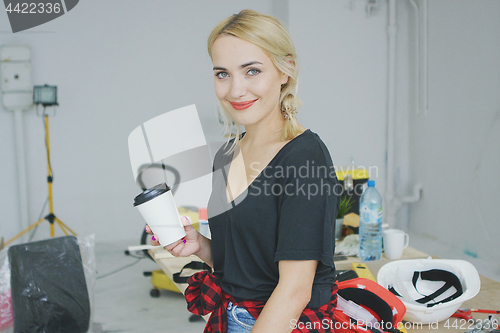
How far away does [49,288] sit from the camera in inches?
62.8

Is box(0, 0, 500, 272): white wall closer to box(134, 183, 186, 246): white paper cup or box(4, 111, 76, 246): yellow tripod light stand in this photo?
box(4, 111, 76, 246): yellow tripod light stand

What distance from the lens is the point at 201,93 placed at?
4590 mm

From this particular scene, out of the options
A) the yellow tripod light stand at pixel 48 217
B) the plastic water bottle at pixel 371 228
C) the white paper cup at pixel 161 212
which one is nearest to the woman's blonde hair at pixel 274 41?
the white paper cup at pixel 161 212

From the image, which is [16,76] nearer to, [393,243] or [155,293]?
[155,293]

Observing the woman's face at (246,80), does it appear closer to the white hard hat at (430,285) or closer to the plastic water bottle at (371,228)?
the white hard hat at (430,285)

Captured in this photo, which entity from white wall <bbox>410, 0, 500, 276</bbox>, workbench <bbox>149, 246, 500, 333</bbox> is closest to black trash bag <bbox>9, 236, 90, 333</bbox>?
workbench <bbox>149, 246, 500, 333</bbox>

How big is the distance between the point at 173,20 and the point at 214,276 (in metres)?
3.97

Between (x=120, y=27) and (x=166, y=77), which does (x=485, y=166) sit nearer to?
(x=166, y=77)

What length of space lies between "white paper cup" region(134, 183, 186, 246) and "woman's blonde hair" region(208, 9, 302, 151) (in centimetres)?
31

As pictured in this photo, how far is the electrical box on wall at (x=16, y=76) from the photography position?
3992mm

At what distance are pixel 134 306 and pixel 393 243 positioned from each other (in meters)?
2.04

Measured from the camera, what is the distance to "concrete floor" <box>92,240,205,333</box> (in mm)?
2672

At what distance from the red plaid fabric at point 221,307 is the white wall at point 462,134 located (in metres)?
3.00

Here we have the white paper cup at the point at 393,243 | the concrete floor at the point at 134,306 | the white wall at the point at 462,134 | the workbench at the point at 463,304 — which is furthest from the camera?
the white wall at the point at 462,134
